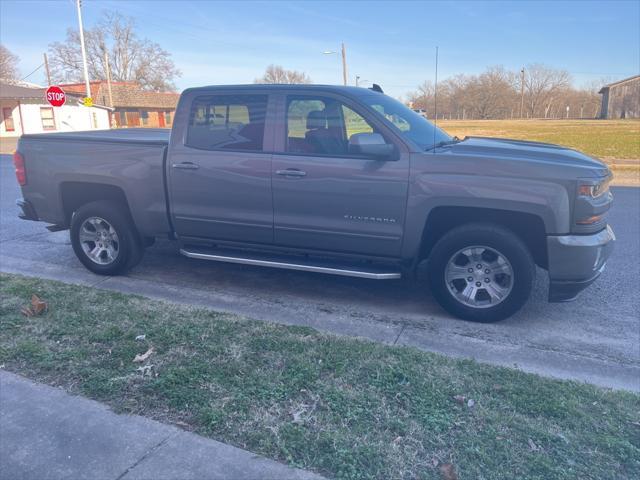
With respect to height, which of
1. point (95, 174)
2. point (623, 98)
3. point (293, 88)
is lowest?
point (95, 174)

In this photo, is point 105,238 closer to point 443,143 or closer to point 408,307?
point 408,307

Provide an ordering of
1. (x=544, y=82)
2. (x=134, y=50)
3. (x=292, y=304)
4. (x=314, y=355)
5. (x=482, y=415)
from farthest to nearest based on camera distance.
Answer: (x=544, y=82) < (x=134, y=50) < (x=292, y=304) < (x=314, y=355) < (x=482, y=415)

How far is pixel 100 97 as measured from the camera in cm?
5356

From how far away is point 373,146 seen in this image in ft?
14.7

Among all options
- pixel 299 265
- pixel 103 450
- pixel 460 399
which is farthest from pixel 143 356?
pixel 460 399

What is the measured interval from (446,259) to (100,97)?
55.9m

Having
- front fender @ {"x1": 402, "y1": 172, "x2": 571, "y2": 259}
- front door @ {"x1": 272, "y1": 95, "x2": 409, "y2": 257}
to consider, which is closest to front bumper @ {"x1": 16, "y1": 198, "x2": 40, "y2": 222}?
front door @ {"x1": 272, "y1": 95, "x2": 409, "y2": 257}

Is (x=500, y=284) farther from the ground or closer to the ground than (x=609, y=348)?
farther from the ground

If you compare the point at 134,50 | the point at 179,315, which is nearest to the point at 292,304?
the point at 179,315

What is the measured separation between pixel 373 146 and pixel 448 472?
267 centimetres

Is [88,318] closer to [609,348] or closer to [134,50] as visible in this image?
[609,348]

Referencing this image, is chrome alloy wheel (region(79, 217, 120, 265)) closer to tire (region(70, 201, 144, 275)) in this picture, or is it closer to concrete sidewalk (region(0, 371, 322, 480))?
tire (region(70, 201, 144, 275))

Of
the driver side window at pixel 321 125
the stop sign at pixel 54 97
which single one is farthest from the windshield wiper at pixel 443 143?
the stop sign at pixel 54 97

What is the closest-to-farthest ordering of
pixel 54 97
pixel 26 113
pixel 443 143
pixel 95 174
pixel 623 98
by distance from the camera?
pixel 443 143 → pixel 95 174 → pixel 54 97 → pixel 26 113 → pixel 623 98
